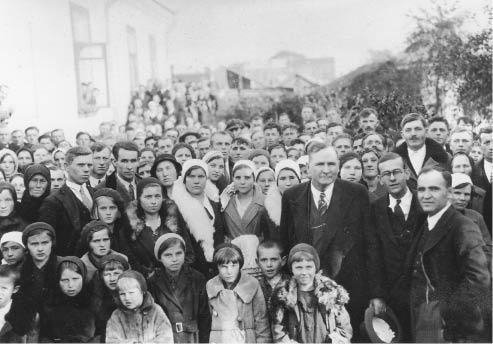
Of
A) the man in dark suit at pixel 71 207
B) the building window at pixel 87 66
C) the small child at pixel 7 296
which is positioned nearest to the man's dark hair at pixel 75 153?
the man in dark suit at pixel 71 207

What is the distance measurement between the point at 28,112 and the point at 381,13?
4.80m

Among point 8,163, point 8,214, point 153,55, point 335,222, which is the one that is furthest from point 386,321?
point 153,55

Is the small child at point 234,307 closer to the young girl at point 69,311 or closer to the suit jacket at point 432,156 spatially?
the young girl at point 69,311

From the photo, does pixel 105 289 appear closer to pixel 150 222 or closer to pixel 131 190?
pixel 150 222

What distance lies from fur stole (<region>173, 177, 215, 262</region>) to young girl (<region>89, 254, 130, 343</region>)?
0.63 meters

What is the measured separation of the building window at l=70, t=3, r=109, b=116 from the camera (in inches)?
364

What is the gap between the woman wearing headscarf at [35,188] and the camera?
4.51 meters

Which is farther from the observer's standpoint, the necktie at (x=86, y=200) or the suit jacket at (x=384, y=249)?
the necktie at (x=86, y=200)

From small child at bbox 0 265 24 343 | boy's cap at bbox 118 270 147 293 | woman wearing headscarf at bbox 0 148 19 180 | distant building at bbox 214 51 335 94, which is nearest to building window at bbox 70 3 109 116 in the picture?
distant building at bbox 214 51 335 94

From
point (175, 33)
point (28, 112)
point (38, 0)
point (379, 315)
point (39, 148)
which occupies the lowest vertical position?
point (379, 315)

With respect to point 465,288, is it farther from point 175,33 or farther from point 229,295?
point 175,33

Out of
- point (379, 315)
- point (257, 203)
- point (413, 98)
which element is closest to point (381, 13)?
point (413, 98)

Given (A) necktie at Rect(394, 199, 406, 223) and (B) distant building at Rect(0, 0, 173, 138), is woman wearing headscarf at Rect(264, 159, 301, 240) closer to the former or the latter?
(A) necktie at Rect(394, 199, 406, 223)

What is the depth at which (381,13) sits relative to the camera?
616 centimetres
